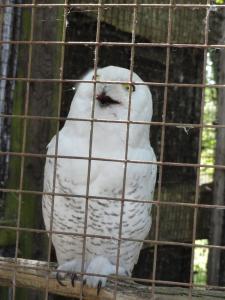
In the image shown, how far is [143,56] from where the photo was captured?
297 centimetres

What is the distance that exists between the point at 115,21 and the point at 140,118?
0.60m

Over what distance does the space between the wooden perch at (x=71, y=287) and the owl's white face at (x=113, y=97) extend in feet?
2.01

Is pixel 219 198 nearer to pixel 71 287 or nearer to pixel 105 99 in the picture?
pixel 105 99

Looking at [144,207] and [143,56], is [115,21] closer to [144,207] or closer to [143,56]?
[143,56]

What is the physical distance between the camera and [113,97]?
203cm

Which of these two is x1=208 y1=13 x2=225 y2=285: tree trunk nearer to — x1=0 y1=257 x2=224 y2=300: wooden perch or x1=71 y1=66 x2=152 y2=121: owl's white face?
x1=71 y1=66 x2=152 y2=121: owl's white face

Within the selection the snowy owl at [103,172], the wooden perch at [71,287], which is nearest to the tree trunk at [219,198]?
the snowy owl at [103,172]

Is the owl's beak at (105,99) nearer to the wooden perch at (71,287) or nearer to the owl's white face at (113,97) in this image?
the owl's white face at (113,97)

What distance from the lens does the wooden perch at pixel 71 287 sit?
1643mm

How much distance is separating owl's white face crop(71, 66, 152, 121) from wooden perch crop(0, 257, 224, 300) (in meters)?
0.61

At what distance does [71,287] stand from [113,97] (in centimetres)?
70

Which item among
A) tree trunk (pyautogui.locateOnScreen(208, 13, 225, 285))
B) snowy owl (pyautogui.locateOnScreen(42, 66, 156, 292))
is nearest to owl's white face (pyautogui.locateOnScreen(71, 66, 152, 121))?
snowy owl (pyautogui.locateOnScreen(42, 66, 156, 292))

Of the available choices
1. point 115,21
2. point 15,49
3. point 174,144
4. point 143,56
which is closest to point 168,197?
point 174,144

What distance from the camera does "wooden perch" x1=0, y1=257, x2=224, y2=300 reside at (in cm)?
164
